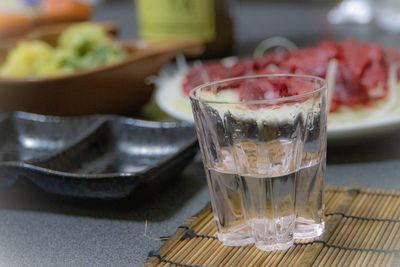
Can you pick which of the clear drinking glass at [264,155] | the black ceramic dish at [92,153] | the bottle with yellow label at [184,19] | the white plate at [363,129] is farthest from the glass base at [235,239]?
the bottle with yellow label at [184,19]

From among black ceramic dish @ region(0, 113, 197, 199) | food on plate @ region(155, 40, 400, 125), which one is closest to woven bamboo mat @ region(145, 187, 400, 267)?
black ceramic dish @ region(0, 113, 197, 199)

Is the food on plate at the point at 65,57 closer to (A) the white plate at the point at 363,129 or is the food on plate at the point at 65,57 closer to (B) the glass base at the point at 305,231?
(A) the white plate at the point at 363,129

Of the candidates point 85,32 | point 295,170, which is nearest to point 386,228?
point 295,170

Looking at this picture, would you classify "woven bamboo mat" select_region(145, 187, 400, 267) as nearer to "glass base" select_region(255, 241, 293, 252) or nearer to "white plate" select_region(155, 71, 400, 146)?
"glass base" select_region(255, 241, 293, 252)

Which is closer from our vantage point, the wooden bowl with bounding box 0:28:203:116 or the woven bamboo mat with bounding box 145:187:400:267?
the woven bamboo mat with bounding box 145:187:400:267

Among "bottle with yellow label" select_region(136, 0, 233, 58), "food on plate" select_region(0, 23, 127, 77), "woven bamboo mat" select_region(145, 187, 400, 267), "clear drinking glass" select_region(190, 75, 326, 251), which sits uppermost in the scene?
"clear drinking glass" select_region(190, 75, 326, 251)

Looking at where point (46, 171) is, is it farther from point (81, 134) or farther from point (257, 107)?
point (257, 107)

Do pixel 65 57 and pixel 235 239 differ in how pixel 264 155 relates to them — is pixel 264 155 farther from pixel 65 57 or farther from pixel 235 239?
pixel 65 57
